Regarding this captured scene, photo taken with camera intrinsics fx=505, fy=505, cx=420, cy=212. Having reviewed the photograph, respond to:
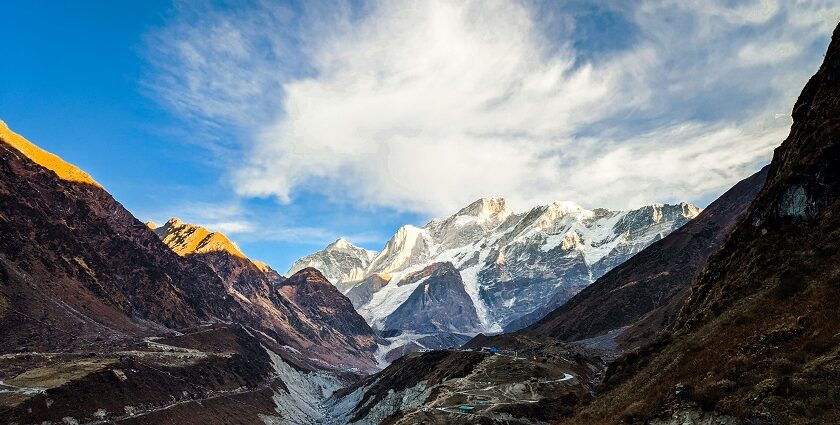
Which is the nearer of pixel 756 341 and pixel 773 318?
pixel 756 341

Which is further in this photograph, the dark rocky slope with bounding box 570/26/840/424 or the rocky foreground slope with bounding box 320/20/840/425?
the rocky foreground slope with bounding box 320/20/840/425

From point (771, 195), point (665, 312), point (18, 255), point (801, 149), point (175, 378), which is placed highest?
point (18, 255)

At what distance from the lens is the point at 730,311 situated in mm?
50781

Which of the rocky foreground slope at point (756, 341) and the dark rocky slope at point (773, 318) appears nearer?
the dark rocky slope at point (773, 318)

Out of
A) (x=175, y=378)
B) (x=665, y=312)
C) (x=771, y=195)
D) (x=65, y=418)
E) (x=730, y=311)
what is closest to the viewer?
(x=730, y=311)

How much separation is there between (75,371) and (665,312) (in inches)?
7363

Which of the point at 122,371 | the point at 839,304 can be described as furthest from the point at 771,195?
the point at 122,371

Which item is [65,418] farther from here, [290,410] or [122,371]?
[290,410]

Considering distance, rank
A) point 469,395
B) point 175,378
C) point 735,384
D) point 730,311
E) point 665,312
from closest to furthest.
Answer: point 735,384
point 730,311
point 469,395
point 175,378
point 665,312

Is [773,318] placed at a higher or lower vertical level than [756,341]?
higher

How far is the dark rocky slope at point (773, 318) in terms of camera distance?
30188 mm

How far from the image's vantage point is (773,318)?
40.9 m

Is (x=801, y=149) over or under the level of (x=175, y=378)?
under

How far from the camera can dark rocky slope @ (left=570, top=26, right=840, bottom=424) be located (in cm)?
3019
